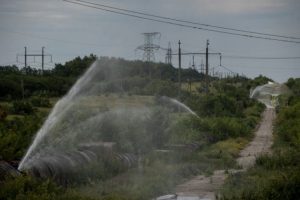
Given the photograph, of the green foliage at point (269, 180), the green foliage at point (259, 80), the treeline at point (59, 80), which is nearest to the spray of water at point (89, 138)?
the green foliage at point (269, 180)

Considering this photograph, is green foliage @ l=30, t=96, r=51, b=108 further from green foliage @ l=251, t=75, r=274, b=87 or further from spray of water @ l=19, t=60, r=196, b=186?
green foliage @ l=251, t=75, r=274, b=87

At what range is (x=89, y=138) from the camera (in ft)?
86.1

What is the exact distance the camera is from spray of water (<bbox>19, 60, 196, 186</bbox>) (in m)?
19.7

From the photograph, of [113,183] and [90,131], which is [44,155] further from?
[90,131]

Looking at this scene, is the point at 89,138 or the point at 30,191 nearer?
the point at 30,191

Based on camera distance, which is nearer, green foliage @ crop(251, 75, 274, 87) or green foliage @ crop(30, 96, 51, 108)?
green foliage @ crop(30, 96, 51, 108)

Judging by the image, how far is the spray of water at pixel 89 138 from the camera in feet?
64.6

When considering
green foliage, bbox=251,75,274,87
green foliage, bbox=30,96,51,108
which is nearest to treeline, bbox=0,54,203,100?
green foliage, bbox=30,96,51,108

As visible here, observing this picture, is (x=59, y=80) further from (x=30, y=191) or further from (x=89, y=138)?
(x=30, y=191)

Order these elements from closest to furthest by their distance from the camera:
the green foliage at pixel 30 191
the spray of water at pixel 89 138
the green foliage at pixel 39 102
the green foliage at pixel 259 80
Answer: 1. the green foliage at pixel 30 191
2. the spray of water at pixel 89 138
3. the green foliage at pixel 39 102
4. the green foliage at pixel 259 80

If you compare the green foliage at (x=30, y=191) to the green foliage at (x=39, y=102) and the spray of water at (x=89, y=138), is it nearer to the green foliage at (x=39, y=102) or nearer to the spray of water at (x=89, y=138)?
the spray of water at (x=89, y=138)

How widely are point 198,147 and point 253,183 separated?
1486 cm

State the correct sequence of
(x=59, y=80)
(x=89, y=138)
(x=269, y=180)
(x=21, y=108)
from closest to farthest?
(x=269, y=180) → (x=89, y=138) → (x=21, y=108) → (x=59, y=80)

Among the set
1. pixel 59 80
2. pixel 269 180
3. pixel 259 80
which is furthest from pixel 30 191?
pixel 259 80
